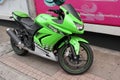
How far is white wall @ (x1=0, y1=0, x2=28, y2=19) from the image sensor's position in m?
5.41

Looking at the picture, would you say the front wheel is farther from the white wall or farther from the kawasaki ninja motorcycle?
the white wall

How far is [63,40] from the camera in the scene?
3340 mm

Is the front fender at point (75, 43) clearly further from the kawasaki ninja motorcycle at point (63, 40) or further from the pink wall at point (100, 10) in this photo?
the pink wall at point (100, 10)

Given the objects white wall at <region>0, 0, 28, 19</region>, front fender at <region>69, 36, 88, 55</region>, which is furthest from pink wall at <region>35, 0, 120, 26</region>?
white wall at <region>0, 0, 28, 19</region>

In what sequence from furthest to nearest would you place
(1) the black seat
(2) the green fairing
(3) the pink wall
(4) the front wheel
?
1. (1) the black seat
2. (3) the pink wall
3. (4) the front wheel
4. (2) the green fairing

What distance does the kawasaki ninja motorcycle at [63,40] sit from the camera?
302cm

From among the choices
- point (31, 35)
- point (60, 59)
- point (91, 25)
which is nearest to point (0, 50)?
point (31, 35)

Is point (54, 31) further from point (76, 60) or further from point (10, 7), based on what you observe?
point (10, 7)

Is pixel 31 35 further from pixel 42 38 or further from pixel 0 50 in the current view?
pixel 0 50

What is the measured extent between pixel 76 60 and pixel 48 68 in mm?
619

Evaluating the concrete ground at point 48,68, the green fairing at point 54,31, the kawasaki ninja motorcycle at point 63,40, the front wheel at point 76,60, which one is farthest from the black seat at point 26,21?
the front wheel at point 76,60

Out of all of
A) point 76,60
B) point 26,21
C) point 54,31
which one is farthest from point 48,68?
point 26,21

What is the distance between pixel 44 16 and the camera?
3.36 meters

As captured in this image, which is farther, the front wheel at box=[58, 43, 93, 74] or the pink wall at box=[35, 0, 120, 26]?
the pink wall at box=[35, 0, 120, 26]
